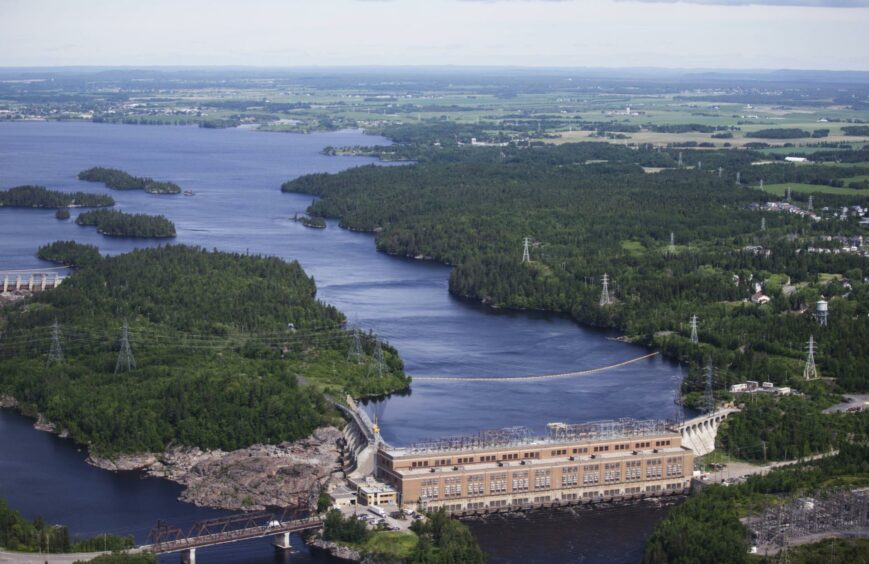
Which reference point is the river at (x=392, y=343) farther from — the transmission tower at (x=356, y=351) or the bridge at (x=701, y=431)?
the bridge at (x=701, y=431)

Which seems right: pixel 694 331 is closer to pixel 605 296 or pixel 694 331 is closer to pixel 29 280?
pixel 605 296

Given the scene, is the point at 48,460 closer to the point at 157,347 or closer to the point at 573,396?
the point at 157,347

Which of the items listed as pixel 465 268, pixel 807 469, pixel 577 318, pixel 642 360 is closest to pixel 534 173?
pixel 465 268

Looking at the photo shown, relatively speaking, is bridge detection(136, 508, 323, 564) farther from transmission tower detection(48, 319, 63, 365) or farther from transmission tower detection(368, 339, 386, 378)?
transmission tower detection(48, 319, 63, 365)

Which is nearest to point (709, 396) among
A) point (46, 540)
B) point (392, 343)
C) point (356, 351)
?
point (356, 351)

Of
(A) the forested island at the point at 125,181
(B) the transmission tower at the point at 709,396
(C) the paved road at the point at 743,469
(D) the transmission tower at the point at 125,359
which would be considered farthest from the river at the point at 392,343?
(D) the transmission tower at the point at 125,359

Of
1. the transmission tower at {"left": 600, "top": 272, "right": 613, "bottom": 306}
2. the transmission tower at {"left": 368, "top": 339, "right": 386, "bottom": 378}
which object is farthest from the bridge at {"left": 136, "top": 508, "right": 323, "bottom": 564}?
the transmission tower at {"left": 600, "top": 272, "right": 613, "bottom": 306}

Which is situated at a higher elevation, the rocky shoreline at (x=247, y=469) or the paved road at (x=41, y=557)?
the paved road at (x=41, y=557)
